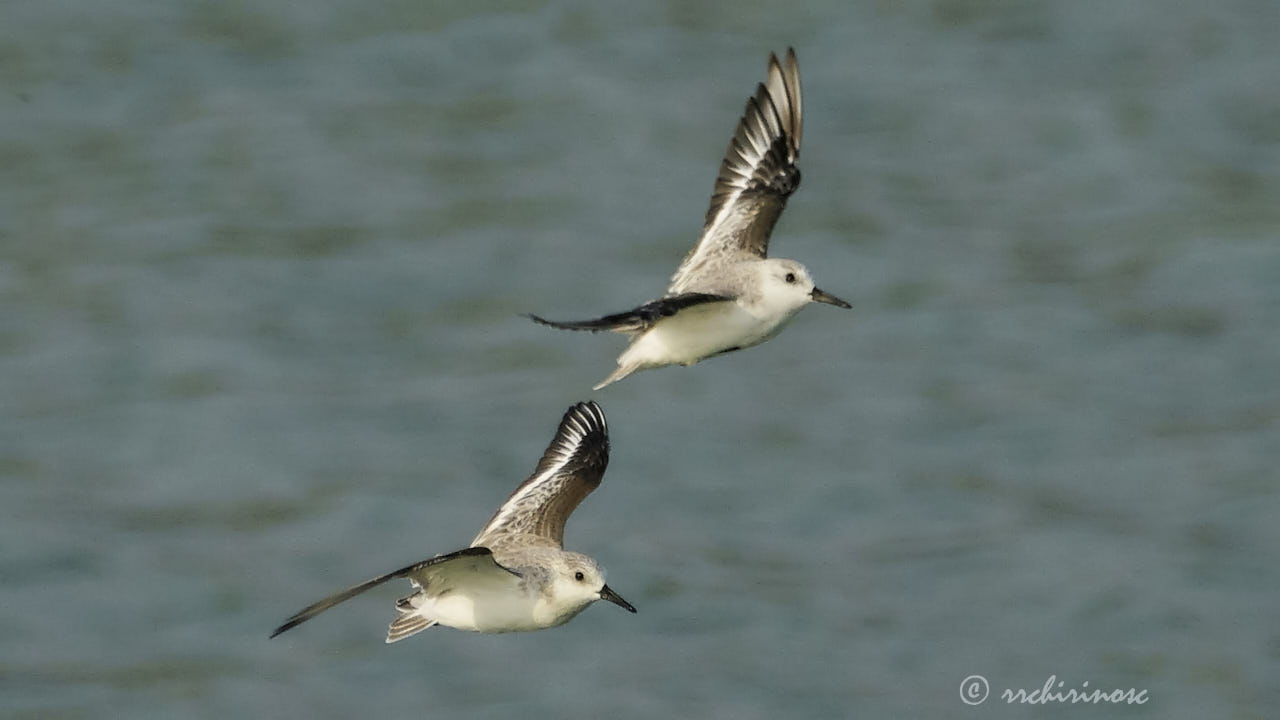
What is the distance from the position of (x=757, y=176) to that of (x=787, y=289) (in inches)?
73.7

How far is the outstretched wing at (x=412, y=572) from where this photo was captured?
9523 millimetres

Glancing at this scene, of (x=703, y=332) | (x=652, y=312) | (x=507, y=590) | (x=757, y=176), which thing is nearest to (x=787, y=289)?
(x=703, y=332)

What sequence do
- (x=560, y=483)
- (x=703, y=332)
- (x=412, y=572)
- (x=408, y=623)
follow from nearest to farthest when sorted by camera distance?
(x=412, y=572)
(x=408, y=623)
(x=703, y=332)
(x=560, y=483)

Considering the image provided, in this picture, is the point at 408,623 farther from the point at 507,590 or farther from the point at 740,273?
the point at 740,273

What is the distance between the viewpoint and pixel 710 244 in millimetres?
14000

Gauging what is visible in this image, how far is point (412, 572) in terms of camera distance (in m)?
11.0

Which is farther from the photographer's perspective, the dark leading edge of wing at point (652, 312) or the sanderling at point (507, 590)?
the sanderling at point (507, 590)

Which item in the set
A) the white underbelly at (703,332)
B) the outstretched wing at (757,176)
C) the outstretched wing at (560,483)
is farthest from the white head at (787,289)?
the outstretched wing at (560,483)

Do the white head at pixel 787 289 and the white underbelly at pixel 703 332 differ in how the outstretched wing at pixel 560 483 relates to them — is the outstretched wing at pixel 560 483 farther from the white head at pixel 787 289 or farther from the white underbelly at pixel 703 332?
the white head at pixel 787 289

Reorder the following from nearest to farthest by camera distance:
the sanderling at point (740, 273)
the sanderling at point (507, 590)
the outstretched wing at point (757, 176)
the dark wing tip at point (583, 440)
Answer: the sanderling at point (507, 590)
the sanderling at point (740, 273)
the dark wing tip at point (583, 440)
the outstretched wing at point (757, 176)

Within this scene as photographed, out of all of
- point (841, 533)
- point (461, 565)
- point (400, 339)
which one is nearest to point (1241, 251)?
point (841, 533)

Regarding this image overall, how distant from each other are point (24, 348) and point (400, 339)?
4267mm

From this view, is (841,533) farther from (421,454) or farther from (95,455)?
(95,455)

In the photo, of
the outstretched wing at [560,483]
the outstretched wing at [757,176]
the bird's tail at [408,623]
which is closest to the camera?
the bird's tail at [408,623]
